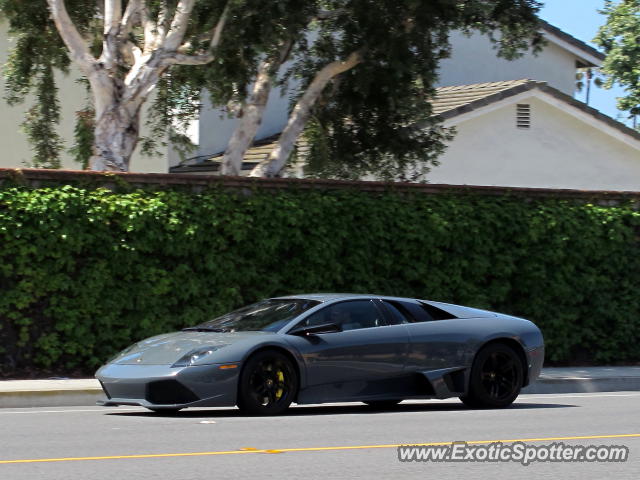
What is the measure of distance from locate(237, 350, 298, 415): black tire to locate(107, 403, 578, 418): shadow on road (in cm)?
21

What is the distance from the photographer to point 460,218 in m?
18.4

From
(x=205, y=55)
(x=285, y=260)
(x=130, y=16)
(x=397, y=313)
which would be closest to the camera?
(x=397, y=313)

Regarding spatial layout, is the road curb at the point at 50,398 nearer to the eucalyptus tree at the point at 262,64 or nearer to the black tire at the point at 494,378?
the black tire at the point at 494,378

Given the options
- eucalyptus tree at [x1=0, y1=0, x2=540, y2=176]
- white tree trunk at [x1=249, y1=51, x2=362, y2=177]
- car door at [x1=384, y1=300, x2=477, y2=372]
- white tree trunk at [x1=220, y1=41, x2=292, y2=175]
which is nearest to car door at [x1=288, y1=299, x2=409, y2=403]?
car door at [x1=384, y1=300, x2=477, y2=372]

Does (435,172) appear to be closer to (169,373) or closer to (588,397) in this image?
(588,397)

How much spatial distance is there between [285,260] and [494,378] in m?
5.10

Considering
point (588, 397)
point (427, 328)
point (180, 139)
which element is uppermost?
point (180, 139)

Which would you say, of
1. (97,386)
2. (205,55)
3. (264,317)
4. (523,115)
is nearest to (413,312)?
(264,317)

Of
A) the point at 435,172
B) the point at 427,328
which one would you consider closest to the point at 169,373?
the point at 427,328

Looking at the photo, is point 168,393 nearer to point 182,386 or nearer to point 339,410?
point 182,386

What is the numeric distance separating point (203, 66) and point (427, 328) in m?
8.61

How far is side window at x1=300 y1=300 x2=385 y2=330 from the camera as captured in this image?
12309 mm

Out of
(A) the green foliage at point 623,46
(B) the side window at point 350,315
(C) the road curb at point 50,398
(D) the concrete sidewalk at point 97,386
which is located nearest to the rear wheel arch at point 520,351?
(B) the side window at point 350,315

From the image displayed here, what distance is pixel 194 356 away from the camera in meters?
11.3
